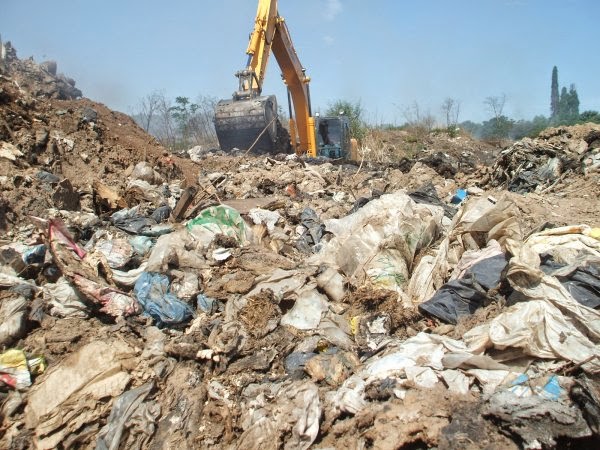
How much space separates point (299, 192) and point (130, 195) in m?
2.78

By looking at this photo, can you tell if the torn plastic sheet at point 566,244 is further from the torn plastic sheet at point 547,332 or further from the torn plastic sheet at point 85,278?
the torn plastic sheet at point 85,278

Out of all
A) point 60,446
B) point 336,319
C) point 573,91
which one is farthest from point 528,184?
point 573,91

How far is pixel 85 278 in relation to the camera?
10.9 ft

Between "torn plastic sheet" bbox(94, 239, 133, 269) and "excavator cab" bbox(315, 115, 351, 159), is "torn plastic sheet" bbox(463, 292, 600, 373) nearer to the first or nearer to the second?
"torn plastic sheet" bbox(94, 239, 133, 269)

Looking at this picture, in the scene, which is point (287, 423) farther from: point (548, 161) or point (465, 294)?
point (548, 161)

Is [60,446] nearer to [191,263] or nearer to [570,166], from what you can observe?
[191,263]

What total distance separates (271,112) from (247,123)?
0.76 m

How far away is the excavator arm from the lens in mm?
9617

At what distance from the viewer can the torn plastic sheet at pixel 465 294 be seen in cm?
293

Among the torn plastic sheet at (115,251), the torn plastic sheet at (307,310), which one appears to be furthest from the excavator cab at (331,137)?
the torn plastic sheet at (307,310)

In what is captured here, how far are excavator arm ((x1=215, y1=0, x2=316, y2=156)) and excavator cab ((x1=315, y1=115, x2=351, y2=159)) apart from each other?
0.74 meters

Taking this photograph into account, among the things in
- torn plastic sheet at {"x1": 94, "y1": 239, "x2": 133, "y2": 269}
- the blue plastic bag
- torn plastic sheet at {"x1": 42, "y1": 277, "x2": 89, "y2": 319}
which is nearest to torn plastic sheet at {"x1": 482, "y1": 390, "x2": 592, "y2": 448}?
the blue plastic bag

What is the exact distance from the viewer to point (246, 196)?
6965 mm

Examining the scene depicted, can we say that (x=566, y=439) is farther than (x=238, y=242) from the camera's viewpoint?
No
